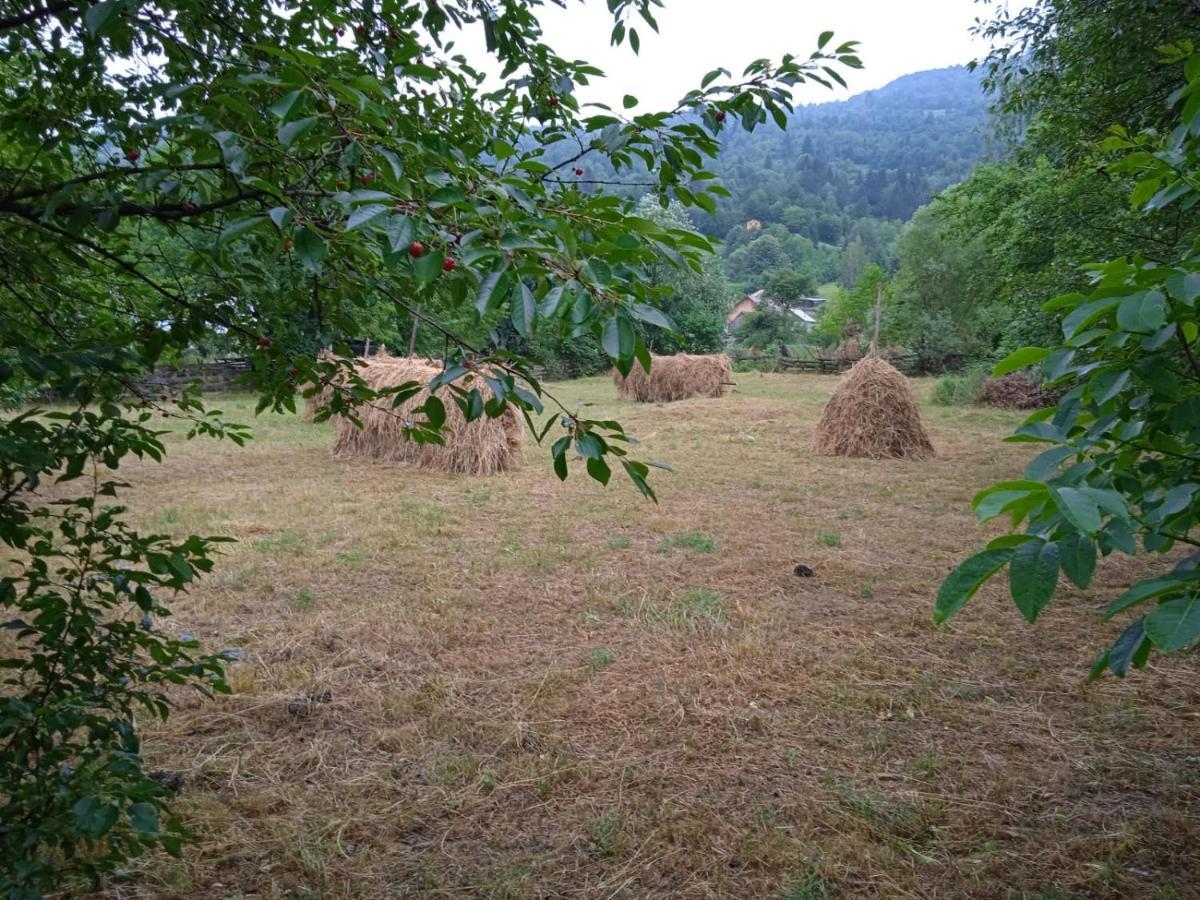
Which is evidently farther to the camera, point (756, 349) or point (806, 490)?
point (756, 349)

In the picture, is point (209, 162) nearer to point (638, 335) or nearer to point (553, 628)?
point (638, 335)

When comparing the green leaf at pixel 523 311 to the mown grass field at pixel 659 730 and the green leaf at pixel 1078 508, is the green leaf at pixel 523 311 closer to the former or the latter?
Answer: the green leaf at pixel 1078 508

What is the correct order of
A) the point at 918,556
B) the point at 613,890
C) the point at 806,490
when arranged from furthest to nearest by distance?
the point at 806,490, the point at 918,556, the point at 613,890

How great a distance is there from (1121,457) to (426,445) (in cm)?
916

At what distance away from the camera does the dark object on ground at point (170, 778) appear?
2639 millimetres

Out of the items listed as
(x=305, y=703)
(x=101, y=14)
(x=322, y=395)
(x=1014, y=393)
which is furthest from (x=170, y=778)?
(x=1014, y=393)

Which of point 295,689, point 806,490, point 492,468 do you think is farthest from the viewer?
point 492,468

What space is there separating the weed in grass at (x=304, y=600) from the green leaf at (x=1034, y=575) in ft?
14.5

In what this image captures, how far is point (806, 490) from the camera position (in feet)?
27.2

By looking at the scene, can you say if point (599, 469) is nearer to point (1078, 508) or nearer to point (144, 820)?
point (1078, 508)

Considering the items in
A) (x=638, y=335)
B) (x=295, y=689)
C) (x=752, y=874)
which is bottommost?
(x=752, y=874)

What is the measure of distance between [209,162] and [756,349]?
120 feet

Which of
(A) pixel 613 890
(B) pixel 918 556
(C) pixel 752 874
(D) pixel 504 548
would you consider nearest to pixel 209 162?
(A) pixel 613 890

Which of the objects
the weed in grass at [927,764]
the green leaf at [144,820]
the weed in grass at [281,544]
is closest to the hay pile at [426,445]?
the weed in grass at [281,544]
